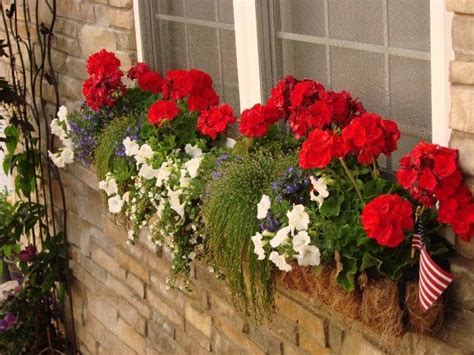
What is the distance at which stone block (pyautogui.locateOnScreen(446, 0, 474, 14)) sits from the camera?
2.60 metres

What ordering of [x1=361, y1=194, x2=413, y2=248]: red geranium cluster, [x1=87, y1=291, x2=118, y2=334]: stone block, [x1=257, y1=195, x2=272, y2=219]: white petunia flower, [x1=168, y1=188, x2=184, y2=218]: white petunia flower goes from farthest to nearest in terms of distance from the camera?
[x1=87, y1=291, x2=118, y2=334]: stone block, [x1=168, y1=188, x2=184, y2=218]: white petunia flower, [x1=257, y1=195, x2=272, y2=219]: white petunia flower, [x1=361, y1=194, x2=413, y2=248]: red geranium cluster

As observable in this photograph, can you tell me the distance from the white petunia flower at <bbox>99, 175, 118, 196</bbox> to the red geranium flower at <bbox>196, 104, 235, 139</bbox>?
0.48 metres

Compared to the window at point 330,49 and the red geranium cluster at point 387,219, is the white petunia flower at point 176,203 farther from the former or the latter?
the red geranium cluster at point 387,219

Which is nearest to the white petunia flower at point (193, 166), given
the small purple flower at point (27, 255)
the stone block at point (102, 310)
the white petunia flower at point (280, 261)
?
the white petunia flower at point (280, 261)

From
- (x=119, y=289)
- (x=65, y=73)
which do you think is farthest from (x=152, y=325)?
(x=65, y=73)

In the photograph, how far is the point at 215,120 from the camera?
12.3ft

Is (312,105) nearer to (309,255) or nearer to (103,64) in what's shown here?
(309,255)

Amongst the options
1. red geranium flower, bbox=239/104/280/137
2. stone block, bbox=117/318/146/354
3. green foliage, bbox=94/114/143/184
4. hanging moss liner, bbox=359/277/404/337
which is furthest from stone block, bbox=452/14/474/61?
stone block, bbox=117/318/146/354

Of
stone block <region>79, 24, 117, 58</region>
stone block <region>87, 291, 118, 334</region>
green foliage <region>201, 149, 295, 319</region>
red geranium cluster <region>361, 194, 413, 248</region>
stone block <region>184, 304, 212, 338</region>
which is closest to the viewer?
red geranium cluster <region>361, 194, 413, 248</region>

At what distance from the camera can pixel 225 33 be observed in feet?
13.2

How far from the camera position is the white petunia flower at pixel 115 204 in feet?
13.4

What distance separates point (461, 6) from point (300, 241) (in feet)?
2.49

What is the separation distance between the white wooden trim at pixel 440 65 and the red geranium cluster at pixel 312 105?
0.35m

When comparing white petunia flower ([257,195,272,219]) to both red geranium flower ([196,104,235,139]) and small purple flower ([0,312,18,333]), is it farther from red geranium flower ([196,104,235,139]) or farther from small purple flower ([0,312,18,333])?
small purple flower ([0,312,18,333])
